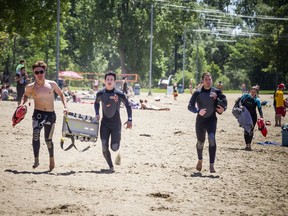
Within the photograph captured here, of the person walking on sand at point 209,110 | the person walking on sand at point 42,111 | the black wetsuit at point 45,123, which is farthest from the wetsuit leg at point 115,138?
the person walking on sand at point 209,110

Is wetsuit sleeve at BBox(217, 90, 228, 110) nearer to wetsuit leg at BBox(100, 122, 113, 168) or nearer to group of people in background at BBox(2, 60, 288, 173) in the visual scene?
group of people in background at BBox(2, 60, 288, 173)

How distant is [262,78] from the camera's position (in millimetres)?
91750

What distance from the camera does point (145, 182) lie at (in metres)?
10.1

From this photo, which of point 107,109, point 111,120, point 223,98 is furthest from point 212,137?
point 107,109

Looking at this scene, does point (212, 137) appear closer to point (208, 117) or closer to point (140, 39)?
point (208, 117)

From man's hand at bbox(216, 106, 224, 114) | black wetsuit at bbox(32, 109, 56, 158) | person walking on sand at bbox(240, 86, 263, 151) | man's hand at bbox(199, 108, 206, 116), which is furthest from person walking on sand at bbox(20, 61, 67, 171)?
person walking on sand at bbox(240, 86, 263, 151)

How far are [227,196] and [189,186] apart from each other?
95 cm

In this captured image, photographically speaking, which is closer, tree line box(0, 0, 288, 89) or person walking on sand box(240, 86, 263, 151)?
person walking on sand box(240, 86, 263, 151)

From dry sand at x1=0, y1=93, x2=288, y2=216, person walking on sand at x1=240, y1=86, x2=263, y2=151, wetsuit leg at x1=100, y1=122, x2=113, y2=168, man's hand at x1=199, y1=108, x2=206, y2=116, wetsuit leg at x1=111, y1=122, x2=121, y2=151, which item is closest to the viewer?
dry sand at x1=0, y1=93, x2=288, y2=216

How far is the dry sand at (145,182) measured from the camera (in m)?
8.05

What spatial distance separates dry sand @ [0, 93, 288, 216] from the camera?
8.05 m

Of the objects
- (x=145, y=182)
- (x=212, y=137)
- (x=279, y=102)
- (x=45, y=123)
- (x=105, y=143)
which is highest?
(x=45, y=123)

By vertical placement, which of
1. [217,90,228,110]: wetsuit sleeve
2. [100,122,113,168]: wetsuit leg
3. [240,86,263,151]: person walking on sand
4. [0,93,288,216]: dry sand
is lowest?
[0,93,288,216]: dry sand

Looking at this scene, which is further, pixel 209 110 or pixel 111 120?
pixel 209 110
